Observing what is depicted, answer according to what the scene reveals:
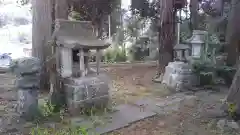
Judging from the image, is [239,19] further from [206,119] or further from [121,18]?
[121,18]

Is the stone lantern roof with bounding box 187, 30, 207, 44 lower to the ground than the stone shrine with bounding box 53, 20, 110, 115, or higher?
higher

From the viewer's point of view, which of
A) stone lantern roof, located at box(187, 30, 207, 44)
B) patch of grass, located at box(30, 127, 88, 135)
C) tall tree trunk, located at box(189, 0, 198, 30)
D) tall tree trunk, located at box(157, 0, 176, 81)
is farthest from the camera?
tall tree trunk, located at box(189, 0, 198, 30)

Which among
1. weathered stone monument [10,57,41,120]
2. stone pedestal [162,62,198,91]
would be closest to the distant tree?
stone pedestal [162,62,198,91]

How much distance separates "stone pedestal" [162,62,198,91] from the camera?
7.91m

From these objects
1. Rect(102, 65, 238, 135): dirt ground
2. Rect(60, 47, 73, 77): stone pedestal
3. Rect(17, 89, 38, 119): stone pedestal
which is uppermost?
Rect(60, 47, 73, 77): stone pedestal

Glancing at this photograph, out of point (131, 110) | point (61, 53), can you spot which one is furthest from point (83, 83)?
point (131, 110)

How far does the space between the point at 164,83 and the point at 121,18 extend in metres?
8.45

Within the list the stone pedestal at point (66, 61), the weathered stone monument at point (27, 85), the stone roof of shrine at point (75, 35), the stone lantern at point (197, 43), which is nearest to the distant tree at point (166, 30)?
the stone lantern at point (197, 43)

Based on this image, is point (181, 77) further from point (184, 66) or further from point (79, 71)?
point (79, 71)

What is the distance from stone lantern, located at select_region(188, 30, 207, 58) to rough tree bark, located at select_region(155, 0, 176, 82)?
96 cm

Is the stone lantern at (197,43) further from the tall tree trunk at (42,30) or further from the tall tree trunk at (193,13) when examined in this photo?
the tall tree trunk at (42,30)

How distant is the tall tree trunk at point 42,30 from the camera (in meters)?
6.65

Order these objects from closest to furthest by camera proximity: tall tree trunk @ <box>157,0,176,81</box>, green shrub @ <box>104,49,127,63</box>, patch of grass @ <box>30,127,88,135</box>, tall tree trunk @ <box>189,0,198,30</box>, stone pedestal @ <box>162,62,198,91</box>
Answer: patch of grass @ <box>30,127,88,135</box> → stone pedestal @ <box>162,62,198,91</box> → tall tree trunk @ <box>157,0,176,81</box> → tall tree trunk @ <box>189,0,198,30</box> → green shrub @ <box>104,49,127,63</box>

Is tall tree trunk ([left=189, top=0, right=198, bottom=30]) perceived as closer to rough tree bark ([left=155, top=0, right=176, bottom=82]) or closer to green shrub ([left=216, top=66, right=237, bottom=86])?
rough tree bark ([left=155, top=0, right=176, bottom=82])
